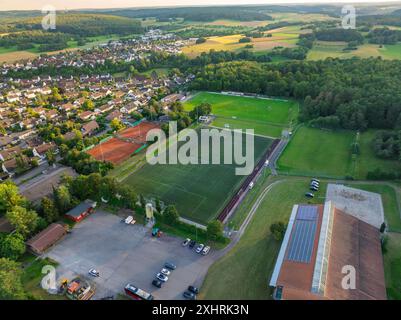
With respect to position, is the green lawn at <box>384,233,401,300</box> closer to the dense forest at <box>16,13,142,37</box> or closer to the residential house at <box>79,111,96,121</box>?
the residential house at <box>79,111,96,121</box>

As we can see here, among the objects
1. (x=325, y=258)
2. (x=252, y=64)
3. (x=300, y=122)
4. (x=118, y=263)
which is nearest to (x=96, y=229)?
(x=118, y=263)

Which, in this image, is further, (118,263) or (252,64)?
(252,64)

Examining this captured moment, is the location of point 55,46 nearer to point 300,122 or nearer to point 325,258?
point 300,122

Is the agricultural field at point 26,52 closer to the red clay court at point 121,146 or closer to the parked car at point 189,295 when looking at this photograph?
the red clay court at point 121,146

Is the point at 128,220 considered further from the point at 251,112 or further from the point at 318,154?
the point at 251,112

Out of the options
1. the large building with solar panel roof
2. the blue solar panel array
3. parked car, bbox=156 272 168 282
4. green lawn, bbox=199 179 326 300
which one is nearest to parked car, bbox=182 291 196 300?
green lawn, bbox=199 179 326 300

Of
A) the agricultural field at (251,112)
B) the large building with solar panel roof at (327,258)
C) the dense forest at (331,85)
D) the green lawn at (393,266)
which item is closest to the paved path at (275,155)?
the agricultural field at (251,112)

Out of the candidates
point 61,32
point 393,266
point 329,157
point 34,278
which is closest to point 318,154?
point 329,157
